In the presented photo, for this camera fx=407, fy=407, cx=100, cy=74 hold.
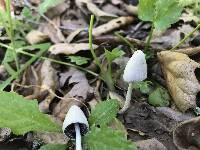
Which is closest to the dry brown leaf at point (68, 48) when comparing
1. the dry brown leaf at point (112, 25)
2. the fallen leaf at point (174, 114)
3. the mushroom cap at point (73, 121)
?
the dry brown leaf at point (112, 25)

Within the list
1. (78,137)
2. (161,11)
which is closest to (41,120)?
(78,137)

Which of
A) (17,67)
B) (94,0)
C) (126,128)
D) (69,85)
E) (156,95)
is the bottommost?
(126,128)

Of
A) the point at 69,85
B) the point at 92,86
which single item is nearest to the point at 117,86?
the point at 92,86

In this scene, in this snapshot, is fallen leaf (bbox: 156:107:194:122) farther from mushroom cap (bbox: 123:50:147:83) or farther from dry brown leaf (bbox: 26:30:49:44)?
dry brown leaf (bbox: 26:30:49:44)

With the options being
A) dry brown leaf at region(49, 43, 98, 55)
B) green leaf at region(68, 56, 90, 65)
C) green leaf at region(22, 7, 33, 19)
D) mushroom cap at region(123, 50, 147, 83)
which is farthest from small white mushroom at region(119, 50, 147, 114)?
green leaf at region(22, 7, 33, 19)

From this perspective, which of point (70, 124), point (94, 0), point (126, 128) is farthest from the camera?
point (94, 0)

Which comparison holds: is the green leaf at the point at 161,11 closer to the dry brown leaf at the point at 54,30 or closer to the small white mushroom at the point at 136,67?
the small white mushroom at the point at 136,67

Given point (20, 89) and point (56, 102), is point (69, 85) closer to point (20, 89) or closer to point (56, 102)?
point (56, 102)

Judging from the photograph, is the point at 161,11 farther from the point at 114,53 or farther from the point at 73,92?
the point at 73,92
